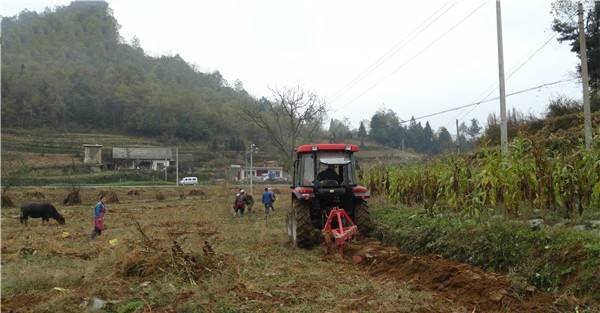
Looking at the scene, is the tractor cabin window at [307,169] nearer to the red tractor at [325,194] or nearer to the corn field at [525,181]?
the red tractor at [325,194]

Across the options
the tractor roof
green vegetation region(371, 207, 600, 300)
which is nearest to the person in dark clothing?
the tractor roof

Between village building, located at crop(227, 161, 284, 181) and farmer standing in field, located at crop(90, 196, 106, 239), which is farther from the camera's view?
village building, located at crop(227, 161, 284, 181)

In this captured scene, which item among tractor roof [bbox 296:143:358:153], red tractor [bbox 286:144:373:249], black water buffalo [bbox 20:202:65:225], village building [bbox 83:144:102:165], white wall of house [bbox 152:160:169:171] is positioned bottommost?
black water buffalo [bbox 20:202:65:225]

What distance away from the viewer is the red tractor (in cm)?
1063

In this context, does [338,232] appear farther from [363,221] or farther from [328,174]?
[328,174]

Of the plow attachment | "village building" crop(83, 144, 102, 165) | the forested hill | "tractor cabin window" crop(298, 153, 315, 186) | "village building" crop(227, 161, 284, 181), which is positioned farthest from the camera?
the forested hill

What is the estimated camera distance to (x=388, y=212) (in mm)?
13570

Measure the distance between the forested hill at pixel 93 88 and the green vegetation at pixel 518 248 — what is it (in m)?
77.8

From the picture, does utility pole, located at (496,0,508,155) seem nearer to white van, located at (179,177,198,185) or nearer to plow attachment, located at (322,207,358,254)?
plow attachment, located at (322,207,358,254)

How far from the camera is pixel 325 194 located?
10820 mm

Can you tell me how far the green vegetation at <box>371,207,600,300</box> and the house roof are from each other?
62.4m

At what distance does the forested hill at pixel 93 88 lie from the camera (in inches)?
3250

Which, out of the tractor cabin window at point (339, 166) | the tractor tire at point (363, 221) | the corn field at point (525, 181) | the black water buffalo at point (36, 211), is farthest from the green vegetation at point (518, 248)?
the black water buffalo at point (36, 211)

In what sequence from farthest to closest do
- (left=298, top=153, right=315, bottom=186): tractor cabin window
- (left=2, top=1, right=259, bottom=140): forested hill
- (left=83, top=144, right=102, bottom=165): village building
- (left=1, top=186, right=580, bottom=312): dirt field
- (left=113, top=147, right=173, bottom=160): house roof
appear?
(left=2, top=1, right=259, bottom=140): forested hill, (left=113, top=147, right=173, bottom=160): house roof, (left=83, top=144, right=102, bottom=165): village building, (left=298, top=153, right=315, bottom=186): tractor cabin window, (left=1, top=186, right=580, bottom=312): dirt field
